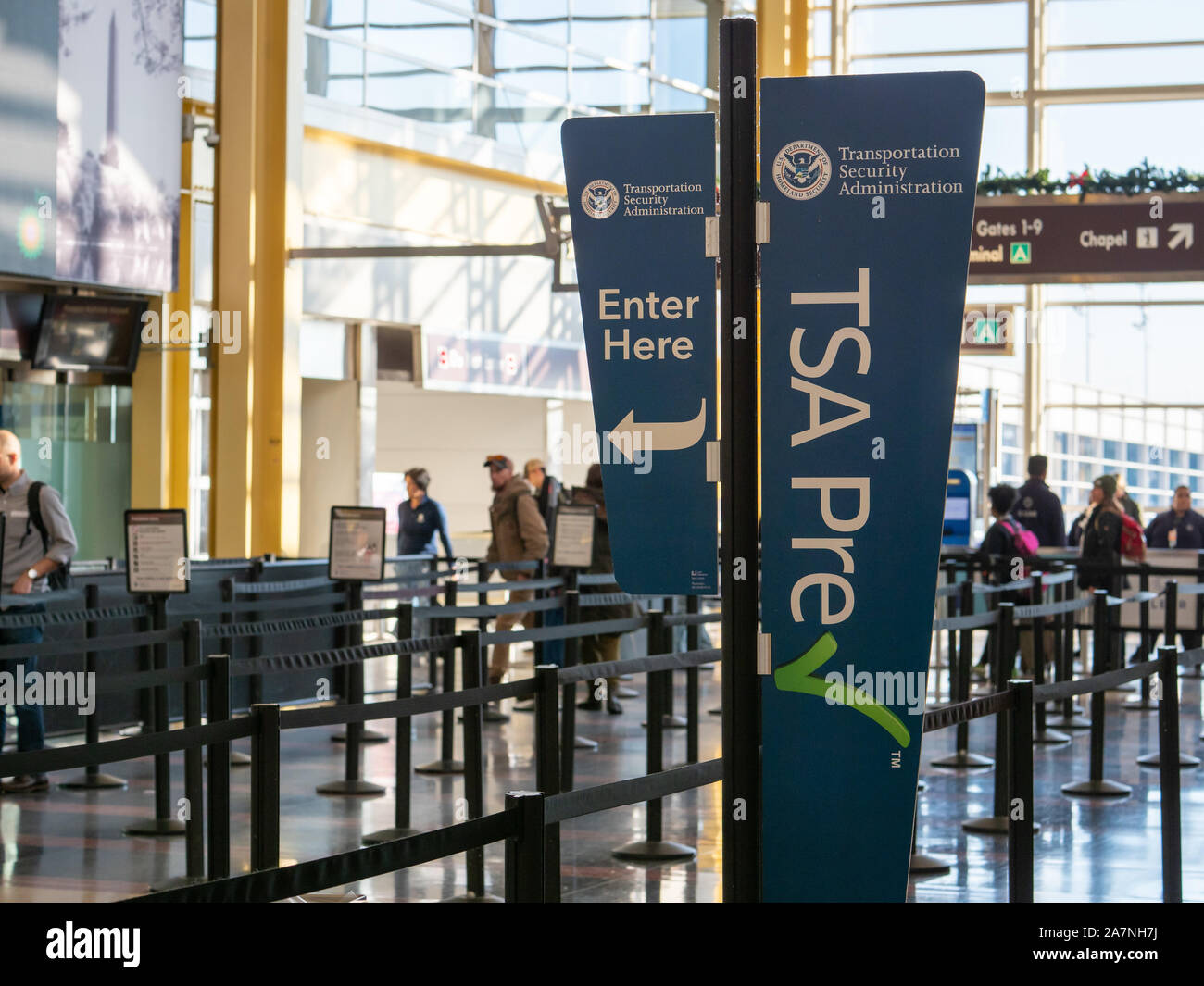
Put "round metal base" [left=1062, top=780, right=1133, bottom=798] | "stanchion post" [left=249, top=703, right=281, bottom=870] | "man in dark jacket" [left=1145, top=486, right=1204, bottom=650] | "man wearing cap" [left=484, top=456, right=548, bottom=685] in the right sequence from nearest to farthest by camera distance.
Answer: "stanchion post" [left=249, top=703, right=281, bottom=870] → "round metal base" [left=1062, top=780, right=1133, bottom=798] → "man wearing cap" [left=484, top=456, right=548, bottom=685] → "man in dark jacket" [left=1145, top=486, right=1204, bottom=650]

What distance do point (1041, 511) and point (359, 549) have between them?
7663 mm

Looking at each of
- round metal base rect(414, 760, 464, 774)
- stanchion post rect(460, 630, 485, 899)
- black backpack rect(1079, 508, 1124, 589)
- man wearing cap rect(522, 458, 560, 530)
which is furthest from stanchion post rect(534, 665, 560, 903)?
black backpack rect(1079, 508, 1124, 589)

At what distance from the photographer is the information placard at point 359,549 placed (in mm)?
10492

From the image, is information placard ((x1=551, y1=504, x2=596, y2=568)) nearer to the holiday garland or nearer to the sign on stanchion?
the sign on stanchion

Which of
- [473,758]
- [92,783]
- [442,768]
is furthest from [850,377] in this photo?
[92,783]

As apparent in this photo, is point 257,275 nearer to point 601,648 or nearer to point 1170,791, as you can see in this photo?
point 601,648

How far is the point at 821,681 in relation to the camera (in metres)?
3.42

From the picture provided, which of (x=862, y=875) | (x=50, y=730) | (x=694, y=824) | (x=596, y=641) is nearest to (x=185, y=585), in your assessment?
(x=50, y=730)

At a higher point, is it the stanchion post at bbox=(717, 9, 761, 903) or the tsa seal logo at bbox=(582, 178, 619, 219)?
the tsa seal logo at bbox=(582, 178, 619, 219)

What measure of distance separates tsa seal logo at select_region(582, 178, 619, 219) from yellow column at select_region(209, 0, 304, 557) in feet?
35.8

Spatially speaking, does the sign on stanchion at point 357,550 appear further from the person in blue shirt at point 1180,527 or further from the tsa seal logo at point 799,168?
the person in blue shirt at point 1180,527

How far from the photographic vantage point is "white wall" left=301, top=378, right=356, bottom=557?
1859 centimetres

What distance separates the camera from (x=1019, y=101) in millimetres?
25359
